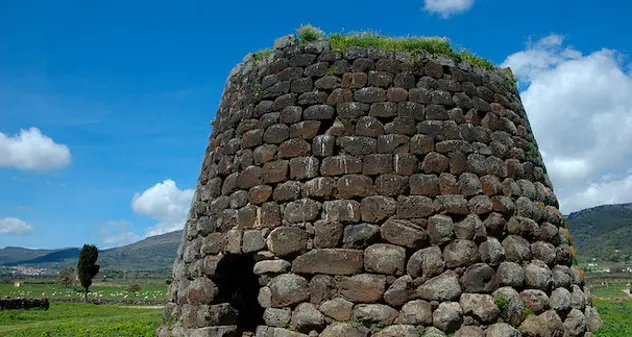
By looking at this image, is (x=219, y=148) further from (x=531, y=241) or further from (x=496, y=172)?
(x=531, y=241)

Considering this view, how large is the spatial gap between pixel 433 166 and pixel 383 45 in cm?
206

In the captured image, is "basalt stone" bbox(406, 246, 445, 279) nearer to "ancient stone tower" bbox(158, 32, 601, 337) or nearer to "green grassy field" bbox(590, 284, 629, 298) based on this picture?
"ancient stone tower" bbox(158, 32, 601, 337)

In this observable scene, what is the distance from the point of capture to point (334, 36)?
845 cm

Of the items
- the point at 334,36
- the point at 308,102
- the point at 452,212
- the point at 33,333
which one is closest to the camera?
the point at 452,212

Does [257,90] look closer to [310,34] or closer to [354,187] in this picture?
[310,34]

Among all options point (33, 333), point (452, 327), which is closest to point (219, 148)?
point (452, 327)

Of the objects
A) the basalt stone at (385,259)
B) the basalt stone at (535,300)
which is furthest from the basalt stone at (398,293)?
the basalt stone at (535,300)

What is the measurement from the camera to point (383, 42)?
27.2 feet

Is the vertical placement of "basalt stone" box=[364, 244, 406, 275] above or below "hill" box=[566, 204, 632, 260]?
above

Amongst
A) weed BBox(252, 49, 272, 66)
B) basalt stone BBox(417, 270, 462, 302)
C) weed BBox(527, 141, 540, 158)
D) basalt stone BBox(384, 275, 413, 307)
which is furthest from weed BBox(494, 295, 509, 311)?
weed BBox(252, 49, 272, 66)

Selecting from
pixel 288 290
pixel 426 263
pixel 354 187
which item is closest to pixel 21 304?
pixel 288 290

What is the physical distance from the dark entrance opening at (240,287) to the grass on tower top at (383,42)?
11.3 feet

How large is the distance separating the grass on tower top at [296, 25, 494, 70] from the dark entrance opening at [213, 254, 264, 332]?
135 inches

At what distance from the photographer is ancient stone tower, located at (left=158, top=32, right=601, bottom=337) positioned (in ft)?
22.6
